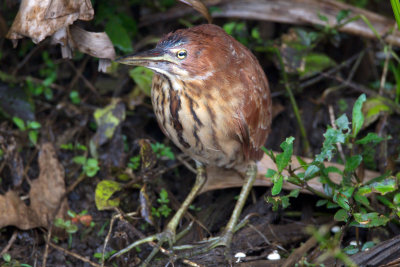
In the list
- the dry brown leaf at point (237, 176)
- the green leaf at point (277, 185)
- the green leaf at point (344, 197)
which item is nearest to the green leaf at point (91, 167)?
the dry brown leaf at point (237, 176)

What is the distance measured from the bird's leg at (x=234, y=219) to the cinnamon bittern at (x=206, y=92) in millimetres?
35

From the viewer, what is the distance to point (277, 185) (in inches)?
107

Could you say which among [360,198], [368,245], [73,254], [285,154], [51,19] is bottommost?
[73,254]

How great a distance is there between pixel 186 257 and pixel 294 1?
2.38 m

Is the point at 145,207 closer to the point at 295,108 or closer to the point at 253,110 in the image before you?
the point at 253,110

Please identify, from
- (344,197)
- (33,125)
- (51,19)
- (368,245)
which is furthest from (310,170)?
(33,125)

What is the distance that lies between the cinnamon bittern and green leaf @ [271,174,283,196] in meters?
0.42

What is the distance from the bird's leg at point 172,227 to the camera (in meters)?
3.17

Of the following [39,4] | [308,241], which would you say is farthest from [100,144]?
[308,241]

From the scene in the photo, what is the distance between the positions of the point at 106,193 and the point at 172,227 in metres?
0.50

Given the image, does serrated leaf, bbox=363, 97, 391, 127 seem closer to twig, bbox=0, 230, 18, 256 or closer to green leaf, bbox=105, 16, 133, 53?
green leaf, bbox=105, 16, 133, 53

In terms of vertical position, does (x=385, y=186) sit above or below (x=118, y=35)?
below

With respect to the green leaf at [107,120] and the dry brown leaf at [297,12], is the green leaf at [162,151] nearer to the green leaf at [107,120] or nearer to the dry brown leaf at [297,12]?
the green leaf at [107,120]

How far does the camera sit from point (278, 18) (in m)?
4.29
